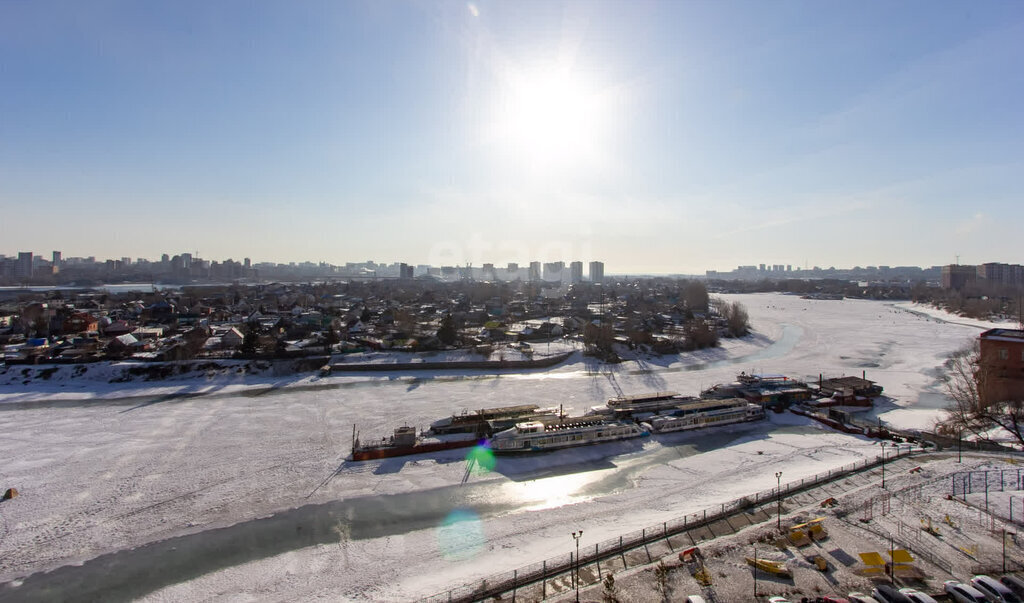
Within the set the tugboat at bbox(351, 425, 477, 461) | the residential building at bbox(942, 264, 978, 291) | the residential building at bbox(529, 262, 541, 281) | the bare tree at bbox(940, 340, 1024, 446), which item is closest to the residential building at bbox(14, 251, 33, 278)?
the residential building at bbox(529, 262, 541, 281)

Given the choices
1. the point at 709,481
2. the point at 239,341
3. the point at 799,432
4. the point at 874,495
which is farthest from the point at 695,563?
the point at 239,341

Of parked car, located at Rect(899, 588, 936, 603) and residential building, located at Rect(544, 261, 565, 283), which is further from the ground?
residential building, located at Rect(544, 261, 565, 283)

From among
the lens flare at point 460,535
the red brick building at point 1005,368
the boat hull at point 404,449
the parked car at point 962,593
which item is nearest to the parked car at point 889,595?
the parked car at point 962,593

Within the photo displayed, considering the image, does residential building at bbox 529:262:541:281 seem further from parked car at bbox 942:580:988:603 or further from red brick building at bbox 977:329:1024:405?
parked car at bbox 942:580:988:603

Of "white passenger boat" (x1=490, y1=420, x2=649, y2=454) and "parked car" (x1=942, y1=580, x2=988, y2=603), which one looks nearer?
"parked car" (x1=942, y1=580, x2=988, y2=603)

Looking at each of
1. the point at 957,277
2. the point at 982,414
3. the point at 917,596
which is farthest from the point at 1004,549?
the point at 957,277

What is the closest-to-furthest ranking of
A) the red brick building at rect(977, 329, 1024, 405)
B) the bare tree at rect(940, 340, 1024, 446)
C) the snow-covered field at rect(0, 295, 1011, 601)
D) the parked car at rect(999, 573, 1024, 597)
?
1. the parked car at rect(999, 573, 1024, 597)
2. the snow-covered field at rect(0, 295, 1011, 601)
3. the bare tree at rect(940, 340, 1024, 446)
4. the red brick building at rect(977, 329, 1024, 405)
